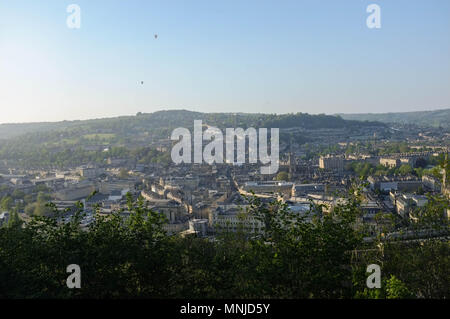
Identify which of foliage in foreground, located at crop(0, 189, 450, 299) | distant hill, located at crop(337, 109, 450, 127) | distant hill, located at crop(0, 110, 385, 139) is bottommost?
foliage in foreground, located at crop(0, 189, 450, 299)

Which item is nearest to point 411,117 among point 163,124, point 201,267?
point 163,124

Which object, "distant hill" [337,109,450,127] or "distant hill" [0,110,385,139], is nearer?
"distant hill" [0,110,385,139]

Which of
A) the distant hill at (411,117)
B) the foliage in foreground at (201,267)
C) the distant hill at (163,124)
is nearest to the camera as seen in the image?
the foliage in foreground at (201,267)

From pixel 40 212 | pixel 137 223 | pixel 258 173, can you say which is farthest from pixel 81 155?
pixel 137 223

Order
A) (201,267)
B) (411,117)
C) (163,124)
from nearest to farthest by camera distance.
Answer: (201,267) < (163,124) < (411,117)

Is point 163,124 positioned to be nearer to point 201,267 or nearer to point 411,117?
point 201,267

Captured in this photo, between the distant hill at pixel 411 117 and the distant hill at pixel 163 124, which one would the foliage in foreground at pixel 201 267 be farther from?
the distant hill at pixel 411 117

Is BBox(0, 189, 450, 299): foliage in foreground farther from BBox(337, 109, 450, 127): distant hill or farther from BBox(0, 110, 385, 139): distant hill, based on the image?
BBox(337, 109, 450, 127): distant hill

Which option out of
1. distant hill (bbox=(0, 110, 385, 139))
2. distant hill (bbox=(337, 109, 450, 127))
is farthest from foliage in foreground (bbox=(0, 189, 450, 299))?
distant hill (bbox=(337, 109, 450, 127))

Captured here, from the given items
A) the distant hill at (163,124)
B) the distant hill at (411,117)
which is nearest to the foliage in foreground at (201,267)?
the distant hill at (163,124)
